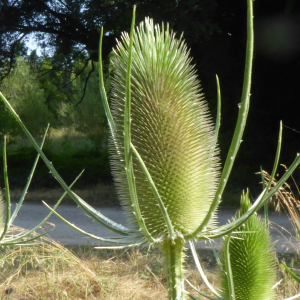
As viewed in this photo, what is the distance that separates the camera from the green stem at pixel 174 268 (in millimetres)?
1233

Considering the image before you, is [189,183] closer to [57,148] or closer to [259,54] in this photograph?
[259,54]

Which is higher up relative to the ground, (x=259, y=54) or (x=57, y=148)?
(x=259, y=54)

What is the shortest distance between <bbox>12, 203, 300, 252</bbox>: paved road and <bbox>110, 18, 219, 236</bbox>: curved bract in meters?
3.88

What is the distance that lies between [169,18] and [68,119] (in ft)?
50.6

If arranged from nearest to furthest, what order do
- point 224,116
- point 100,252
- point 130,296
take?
1. point 130,296
2. point 100,252
3. point 224,116

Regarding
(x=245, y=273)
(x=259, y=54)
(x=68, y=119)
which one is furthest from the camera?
(x=68, y=119)

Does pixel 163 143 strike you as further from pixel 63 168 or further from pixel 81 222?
pixel 63 168

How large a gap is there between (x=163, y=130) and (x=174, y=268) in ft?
1.55

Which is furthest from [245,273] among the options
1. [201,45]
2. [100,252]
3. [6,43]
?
[6,43]

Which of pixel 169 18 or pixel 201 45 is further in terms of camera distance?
pixel 201 45

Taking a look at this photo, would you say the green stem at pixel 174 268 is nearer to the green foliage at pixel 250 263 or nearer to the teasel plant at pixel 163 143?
the teasel plant at pixel 163 143

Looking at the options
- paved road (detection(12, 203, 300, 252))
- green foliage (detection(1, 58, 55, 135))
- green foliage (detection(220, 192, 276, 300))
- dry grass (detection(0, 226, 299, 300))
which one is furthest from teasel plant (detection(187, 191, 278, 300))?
green foliage (detection(1, 58, 55, 135))

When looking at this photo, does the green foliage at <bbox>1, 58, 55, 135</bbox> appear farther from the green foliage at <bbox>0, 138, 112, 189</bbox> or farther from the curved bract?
the curved bract

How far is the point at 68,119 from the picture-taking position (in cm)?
2056
